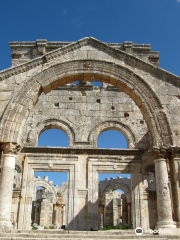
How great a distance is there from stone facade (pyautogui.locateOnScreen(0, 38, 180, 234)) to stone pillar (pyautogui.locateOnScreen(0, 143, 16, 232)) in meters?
0.03

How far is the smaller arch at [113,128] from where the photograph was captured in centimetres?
1531

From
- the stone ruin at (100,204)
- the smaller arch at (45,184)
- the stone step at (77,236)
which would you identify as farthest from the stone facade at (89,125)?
the smaller arch at (45,184)

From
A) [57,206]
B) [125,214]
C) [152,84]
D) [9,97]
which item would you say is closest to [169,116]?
[152,84]

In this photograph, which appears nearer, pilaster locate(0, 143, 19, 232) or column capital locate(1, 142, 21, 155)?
pilaster locate(0, 143, 19, 232)

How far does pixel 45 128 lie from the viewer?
15797mm

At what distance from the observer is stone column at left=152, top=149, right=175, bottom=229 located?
8.42 metres

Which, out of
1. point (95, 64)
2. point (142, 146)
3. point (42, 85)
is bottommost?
point (142, 146)

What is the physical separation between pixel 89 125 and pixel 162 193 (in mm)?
7438

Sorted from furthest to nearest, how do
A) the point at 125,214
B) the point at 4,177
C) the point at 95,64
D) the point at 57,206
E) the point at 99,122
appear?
the point at 57,206 → the point at 125,214 → the point at 99,122 → the point at 95,64 → the point at 4,177

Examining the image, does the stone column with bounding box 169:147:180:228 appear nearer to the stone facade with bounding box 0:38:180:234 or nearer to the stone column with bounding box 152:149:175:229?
the stone facade with bounding box 0:38:180:234

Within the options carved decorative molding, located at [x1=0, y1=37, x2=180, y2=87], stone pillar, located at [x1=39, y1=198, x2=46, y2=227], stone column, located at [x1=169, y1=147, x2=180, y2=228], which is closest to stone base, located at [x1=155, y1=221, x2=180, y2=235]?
stone column, located at [x1=169, y1=147, x2=180, y2=228]

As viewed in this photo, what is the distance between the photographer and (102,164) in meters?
14.8

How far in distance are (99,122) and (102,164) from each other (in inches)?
91.7

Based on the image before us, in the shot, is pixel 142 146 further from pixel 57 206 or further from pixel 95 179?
pixel 57 206
